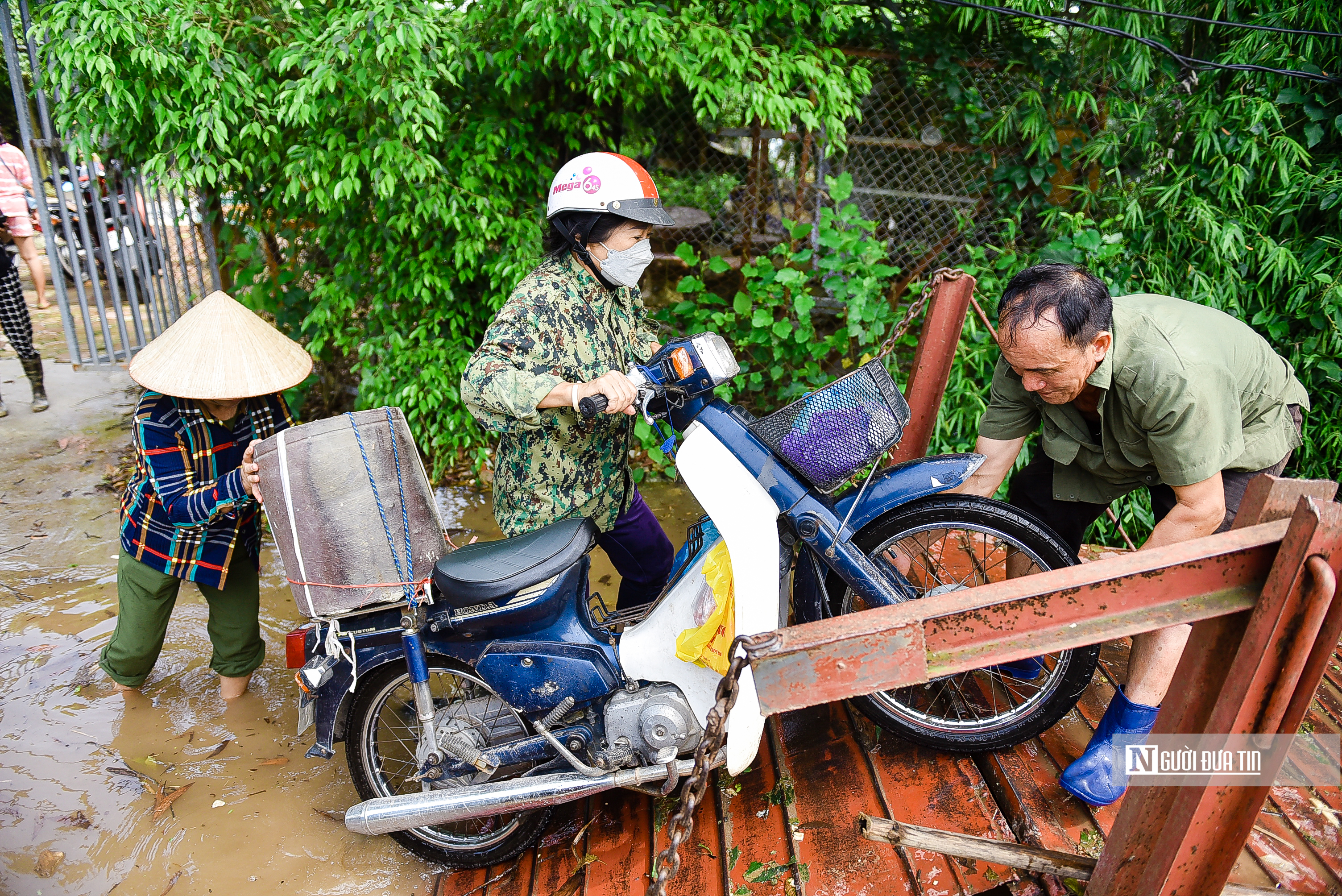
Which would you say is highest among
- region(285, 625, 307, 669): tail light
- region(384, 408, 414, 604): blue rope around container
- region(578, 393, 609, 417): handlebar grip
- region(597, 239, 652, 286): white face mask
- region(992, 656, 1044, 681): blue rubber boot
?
region(597, 239, 652, 286): white face mask

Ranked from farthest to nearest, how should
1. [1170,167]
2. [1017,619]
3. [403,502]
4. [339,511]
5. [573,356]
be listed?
[1170,167] < [573,356] < [403,502] < [339,511] < [1017,619]

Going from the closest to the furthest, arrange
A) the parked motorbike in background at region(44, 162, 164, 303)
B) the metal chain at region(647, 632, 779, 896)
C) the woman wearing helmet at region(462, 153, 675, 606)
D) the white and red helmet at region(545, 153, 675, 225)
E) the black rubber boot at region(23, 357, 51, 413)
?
the metal chain at region(647, 632, 779, 896)
the woman wearing helmet at region(462, 153, 675, 606)
the white and red helmet at region(545, 153, 675, 225)
the parked motorbike in background at region(44, 162, 164, 303)
the black rubber boot at region(23, 357, 51, 413)

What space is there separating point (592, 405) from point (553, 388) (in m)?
0.16

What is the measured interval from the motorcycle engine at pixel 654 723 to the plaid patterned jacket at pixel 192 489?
1372 mm

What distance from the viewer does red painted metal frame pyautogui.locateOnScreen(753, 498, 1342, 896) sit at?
1358 mm

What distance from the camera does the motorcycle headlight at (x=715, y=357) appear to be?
2.13 meters

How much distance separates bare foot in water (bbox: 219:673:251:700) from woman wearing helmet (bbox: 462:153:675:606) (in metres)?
1.47

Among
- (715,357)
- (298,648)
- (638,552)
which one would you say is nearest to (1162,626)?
(715,357)

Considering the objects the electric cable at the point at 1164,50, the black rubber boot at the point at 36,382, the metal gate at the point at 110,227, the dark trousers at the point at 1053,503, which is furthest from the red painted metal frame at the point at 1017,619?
the black rubber boot at the point at 36,382

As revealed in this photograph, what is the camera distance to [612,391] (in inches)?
82.7

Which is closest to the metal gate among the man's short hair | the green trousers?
the green trousers

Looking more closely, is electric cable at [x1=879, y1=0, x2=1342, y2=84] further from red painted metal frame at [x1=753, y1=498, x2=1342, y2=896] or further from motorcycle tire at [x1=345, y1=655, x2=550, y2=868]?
motorcycle tire at [x1=345, y1=655, x2=550, y2=868]

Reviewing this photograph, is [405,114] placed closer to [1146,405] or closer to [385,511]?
[385,511]

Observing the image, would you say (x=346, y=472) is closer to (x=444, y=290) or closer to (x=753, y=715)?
(x=753, y=715)
